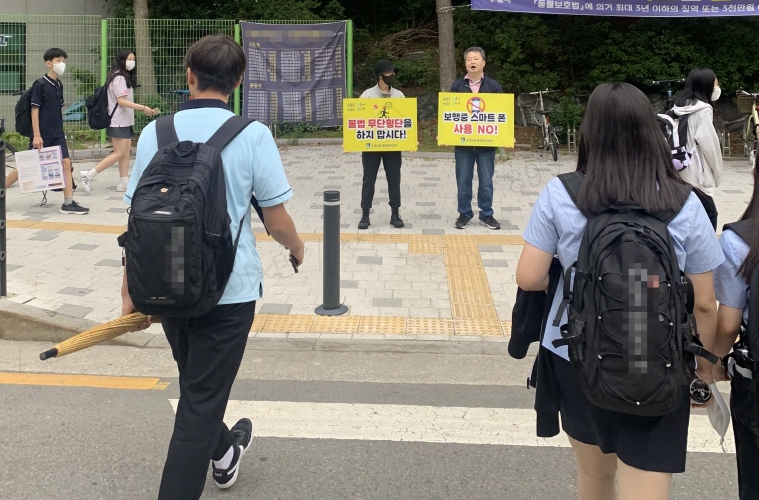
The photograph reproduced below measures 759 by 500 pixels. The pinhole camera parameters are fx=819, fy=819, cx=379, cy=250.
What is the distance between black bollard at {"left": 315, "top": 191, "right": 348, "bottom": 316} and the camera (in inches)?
243

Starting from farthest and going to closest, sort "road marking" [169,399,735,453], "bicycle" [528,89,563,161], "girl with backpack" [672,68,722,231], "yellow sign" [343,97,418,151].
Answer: "bicycle" [528,89,563,161]
"yellow sign" [343,97,418,151]
"girl with backpack" [672,68,722,231]
"road marking" [169,399,735,453]

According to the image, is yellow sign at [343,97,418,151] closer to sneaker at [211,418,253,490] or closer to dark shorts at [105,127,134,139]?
dark shorts at [105,127,134,139]

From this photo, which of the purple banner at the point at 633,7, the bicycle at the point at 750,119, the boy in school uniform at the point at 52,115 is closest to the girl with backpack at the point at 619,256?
the boy in school uniform at the point at 52,115

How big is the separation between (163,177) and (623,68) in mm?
14723

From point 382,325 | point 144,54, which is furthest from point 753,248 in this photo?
point 144,54

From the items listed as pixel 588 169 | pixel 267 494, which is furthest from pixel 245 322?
pixel 588 169

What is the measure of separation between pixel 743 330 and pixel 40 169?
27.0 feet

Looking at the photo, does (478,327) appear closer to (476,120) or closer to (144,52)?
(476,120)

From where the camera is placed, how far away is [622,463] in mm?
2502

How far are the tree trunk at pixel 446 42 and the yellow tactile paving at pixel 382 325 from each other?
9.43m

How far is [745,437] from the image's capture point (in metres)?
A: 2.51

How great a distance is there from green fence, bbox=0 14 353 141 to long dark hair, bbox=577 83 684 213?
12.2 metres

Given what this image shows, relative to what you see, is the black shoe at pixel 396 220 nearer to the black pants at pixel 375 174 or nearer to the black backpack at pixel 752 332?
the black pants at pixel 375 174

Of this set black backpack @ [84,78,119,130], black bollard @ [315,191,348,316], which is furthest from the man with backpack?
black backpack @ [84,78,119,130]
